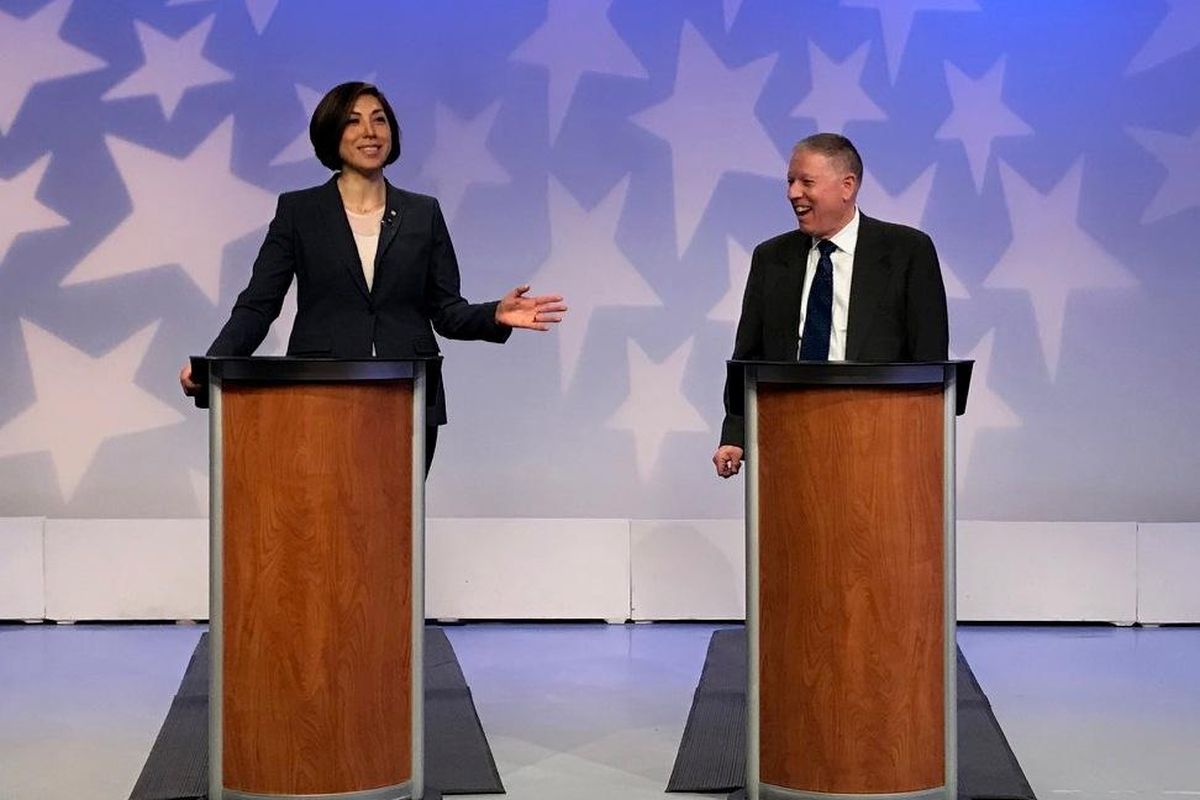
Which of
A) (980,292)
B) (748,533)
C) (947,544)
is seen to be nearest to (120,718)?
(748,533)

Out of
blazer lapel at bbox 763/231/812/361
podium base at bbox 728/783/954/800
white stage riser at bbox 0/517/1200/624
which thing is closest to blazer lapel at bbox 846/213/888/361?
blazer lapel at bbox 763/231/812/361

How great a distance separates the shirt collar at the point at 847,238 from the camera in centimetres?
422

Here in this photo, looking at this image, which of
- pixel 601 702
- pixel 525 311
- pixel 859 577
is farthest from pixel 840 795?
pixel 601 702

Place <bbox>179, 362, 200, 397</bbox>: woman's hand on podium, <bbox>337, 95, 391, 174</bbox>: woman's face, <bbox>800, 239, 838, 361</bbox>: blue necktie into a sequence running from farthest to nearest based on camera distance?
<bbox>337, 95, 391, 174</bbox>: woman's face, <bbox>800, 239, 838, 361</bbox>: blue necktie, <bbox>179, 362, 200, 397</bbox>: woman's hand on podium

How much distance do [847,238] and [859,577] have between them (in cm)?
96

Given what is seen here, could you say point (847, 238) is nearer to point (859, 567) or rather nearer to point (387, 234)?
point (859, 567)

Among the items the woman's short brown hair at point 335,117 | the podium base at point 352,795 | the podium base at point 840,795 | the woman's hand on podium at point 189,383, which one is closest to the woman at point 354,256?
the woman's short brown hair at point 335,117

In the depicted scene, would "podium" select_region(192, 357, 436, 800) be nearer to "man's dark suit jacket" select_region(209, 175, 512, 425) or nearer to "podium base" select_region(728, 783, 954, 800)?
"man's dark suit jacket" select_region(209, 175, 512, 425)

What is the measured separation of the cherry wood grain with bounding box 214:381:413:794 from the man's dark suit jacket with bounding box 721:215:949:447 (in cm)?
90

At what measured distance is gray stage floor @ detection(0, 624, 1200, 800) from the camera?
4.22 m

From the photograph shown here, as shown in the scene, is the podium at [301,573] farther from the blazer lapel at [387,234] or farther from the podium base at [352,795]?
the blazer lapel at [387,234]

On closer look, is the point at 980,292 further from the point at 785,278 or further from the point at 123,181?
the point at 123,181

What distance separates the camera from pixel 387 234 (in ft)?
14.5

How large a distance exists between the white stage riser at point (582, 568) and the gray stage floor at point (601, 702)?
0.10 meters
